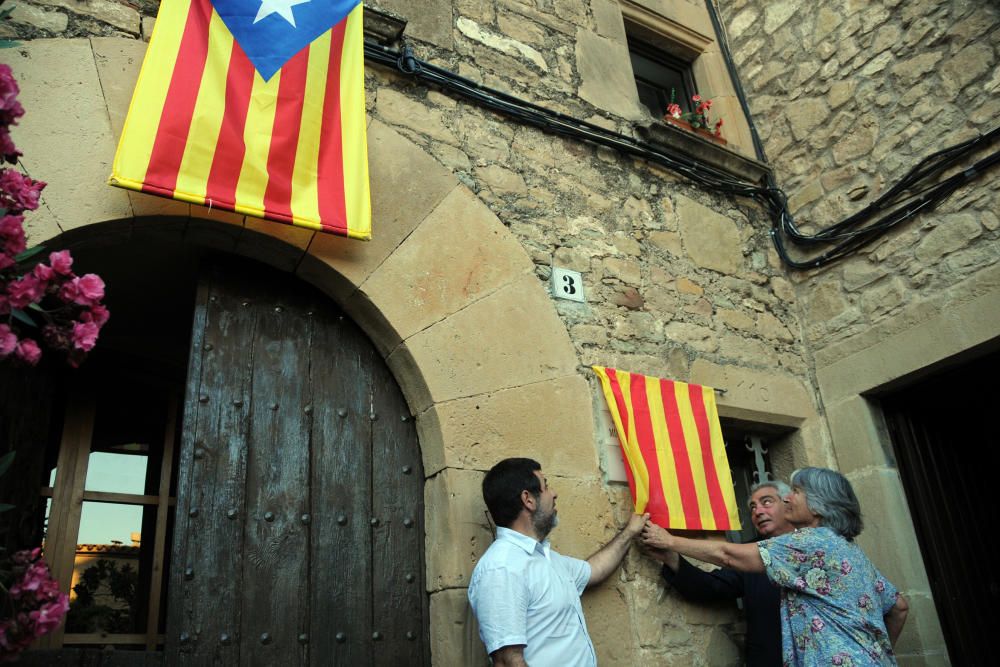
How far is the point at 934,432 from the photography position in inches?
153

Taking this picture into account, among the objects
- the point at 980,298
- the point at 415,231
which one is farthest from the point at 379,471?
the point at 980,298

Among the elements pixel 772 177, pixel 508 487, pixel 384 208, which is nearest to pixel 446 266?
pixel 384 208

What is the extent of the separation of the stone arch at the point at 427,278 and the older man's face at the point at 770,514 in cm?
67

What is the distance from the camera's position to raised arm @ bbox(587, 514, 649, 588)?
282cm

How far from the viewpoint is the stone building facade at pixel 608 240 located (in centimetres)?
271

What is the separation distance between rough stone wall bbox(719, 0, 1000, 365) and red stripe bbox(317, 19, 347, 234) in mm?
2495

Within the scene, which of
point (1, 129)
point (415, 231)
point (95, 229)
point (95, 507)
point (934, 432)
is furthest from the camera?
point (934, 432)

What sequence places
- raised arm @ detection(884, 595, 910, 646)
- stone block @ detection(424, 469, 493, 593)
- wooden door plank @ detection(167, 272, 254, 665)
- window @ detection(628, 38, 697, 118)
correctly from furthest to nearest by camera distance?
window @ detection(628, 38, 697, 118), raised arm @ detection(884, 595, 910, 646), stone block @ detection(424, 469, 493, 593), wooden door plank @ detection(167, 272, 254, 665)

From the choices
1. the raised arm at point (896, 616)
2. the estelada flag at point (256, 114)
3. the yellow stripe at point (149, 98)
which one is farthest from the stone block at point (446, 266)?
the raised arm at point (896, 616)

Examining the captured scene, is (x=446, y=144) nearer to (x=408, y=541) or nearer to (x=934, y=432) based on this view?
(x=408, y=541)

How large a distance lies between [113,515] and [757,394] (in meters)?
2.82

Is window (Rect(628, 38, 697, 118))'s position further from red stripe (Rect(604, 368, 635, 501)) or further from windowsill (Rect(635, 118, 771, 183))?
red stripe (Rect(604, 368, 635, 501))

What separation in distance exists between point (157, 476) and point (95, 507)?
276mm

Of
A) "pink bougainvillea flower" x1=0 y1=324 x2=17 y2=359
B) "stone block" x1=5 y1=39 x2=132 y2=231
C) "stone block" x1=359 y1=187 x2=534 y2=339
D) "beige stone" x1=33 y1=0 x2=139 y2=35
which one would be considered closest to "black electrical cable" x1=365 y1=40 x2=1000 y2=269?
"stone block" x1=359 y1=187 x2=534 y2=339
